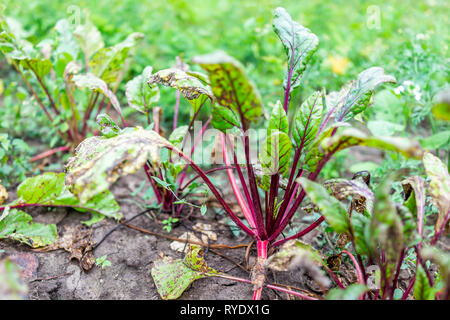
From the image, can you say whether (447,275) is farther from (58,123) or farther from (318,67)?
(58,123)

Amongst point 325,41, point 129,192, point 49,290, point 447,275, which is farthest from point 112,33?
point 447,275

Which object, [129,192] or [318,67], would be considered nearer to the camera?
[129,192]

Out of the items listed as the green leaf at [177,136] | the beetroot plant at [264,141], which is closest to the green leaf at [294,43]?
the beetroot plant at [264,141]

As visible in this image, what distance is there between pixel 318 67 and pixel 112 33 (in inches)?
66.0

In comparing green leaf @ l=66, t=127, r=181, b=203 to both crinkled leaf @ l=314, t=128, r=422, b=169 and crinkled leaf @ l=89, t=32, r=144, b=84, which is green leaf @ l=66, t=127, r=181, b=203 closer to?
crinkled leaf @ l=314, t=128, r=422, b=169

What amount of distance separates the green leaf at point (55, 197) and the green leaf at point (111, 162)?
529 mm

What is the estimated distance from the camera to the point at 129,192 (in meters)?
1.99

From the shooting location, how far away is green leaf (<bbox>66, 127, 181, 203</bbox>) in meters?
1.06

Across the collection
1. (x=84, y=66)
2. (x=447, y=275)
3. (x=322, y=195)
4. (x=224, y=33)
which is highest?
(x=224, y=33)

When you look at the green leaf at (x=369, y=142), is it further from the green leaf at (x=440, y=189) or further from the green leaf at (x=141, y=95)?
the green leaf at (x=141, y=95)

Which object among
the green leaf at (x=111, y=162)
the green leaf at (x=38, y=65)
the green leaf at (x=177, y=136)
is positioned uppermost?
the green leaf at (x=38, y=65)

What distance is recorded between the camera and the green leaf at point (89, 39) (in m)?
2.07

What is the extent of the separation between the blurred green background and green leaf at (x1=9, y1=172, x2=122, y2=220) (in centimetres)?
66

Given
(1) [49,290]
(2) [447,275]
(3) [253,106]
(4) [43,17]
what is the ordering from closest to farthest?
(2) [447,275] → (3) [253,106] → (1) [49,290] → (4) [43,17]
